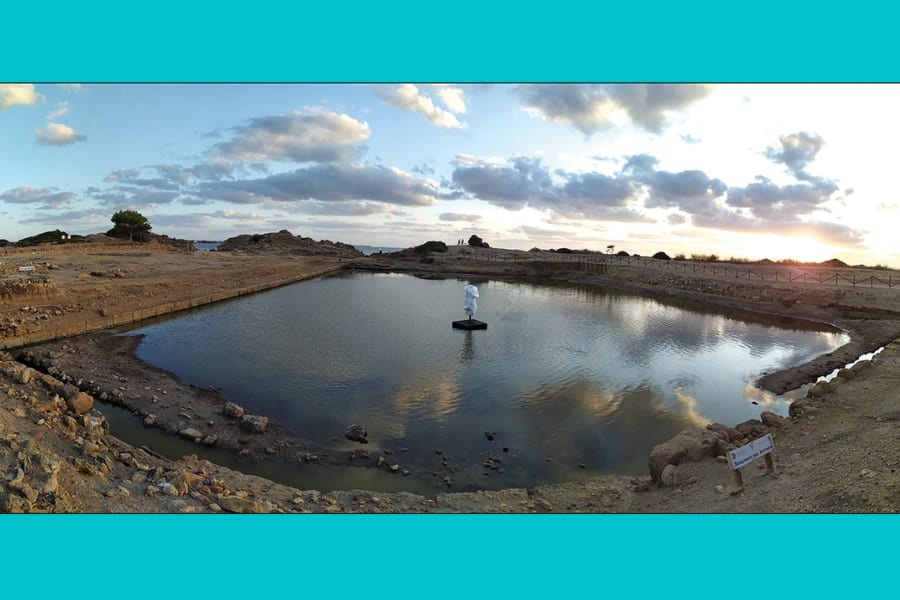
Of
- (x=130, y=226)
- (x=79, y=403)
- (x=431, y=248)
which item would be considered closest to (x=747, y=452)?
(x=79, y=403)

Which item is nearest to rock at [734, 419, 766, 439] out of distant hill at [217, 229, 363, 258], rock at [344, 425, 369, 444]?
rock at [344, 425, 369, 444]

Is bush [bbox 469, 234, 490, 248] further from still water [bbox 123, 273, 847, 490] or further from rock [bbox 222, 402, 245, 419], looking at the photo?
rock [bbox 222, 402, 245, 419]

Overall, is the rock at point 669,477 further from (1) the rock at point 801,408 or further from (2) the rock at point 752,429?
(1) the rock at point 801,408

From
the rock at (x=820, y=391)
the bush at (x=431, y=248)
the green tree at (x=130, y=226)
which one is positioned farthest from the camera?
the bush at (x=431, y=248)

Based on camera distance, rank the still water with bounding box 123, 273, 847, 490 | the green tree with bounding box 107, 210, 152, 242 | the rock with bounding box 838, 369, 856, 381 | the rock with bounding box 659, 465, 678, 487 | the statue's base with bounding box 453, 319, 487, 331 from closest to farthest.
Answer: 1. the rock with bounding box 659, 465, 678, 487
2. the still water with bounding box 123, 273, 847, 490
3. the rock with bounding box 838, 369, 856, 381
4. the statue's base with bounding box 453, 319, 487, 331
5. the green tree with bounding box 107, 210, 152, 242

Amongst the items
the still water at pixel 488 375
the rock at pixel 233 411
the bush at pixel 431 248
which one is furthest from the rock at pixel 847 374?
the bush at pixel 431 248

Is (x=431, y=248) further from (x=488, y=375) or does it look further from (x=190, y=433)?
(x=190, y=433)

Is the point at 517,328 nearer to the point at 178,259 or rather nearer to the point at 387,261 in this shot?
the point at 178,259
